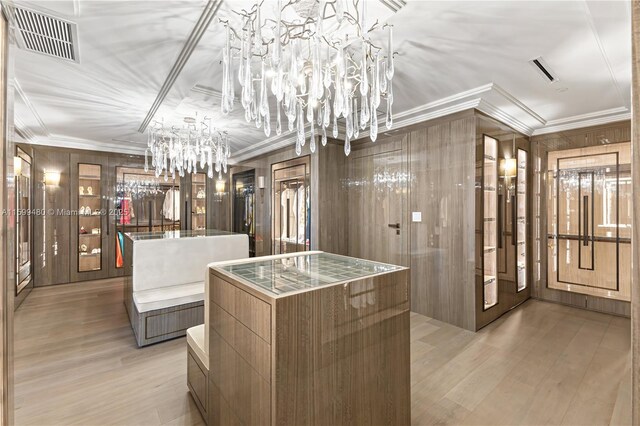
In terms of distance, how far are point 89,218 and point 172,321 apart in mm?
4069

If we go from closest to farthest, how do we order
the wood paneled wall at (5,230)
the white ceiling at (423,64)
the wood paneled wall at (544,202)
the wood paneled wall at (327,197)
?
1. the wood paneled wall at (5,230)
2. the white ceiling at (423,64)
3. the wood paneled wall at (544,202)
4. the wood paneled wall at (327,197)

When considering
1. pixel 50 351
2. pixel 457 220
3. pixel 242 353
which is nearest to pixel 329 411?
pixel 242 353

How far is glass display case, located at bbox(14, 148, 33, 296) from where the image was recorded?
12.2 ft

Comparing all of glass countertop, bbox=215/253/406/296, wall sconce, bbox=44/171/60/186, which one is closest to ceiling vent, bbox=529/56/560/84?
glass countertop, bbox=215/253/406/296

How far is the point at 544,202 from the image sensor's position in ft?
14.5

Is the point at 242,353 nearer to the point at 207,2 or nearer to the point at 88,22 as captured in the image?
the point at 207,2

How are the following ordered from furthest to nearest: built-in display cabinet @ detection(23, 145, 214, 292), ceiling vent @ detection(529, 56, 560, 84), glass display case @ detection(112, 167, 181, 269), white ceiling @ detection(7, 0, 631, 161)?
1. glass display case @ detection(112, 167, 181, 269)
2. built-in display cabinet @ detection(23, 145, 214, 292)
3. ceiling vent @ detection(529, 56, 560, 84)
4. white ceiling @ detection(7, 0, 631, 161)

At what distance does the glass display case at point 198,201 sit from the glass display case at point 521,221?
6279mm

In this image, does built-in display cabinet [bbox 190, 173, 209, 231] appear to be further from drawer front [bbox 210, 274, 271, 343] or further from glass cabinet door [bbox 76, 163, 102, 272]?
drawer front [bbox 210, 274, 271, 343]

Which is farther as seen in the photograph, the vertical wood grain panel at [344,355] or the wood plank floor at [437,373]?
the wood plank floor at [437,373]

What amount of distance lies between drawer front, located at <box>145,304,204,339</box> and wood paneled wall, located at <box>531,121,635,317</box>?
4.87 metres

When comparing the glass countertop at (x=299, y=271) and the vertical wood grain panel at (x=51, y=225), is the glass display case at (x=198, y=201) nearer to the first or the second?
the vertical wood grain panel at (x=51, y=225)

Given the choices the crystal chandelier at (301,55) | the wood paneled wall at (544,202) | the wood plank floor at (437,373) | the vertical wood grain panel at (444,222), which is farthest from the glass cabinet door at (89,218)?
the wood paneled wall at (544,202)

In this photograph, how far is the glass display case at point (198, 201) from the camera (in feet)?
22.6
